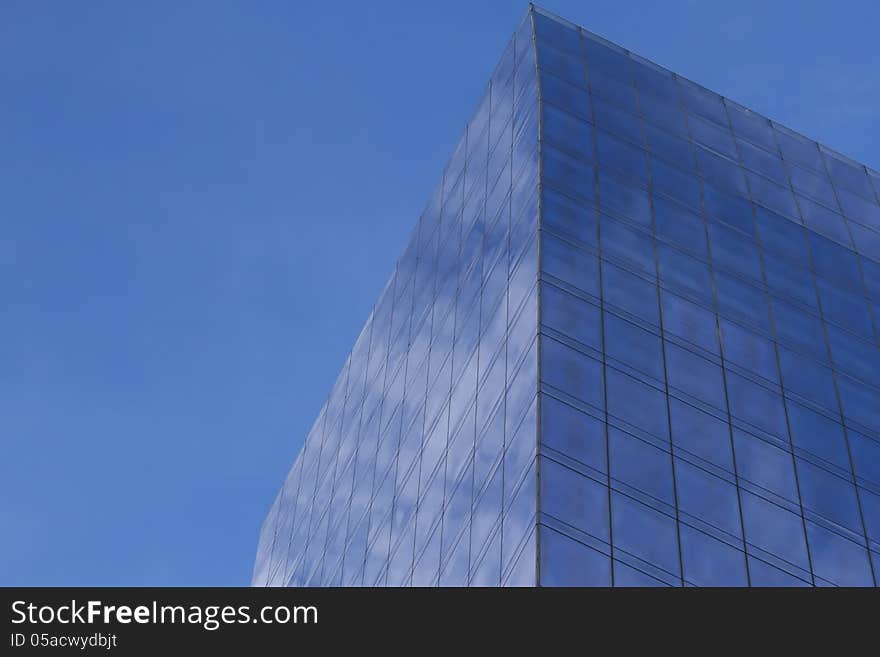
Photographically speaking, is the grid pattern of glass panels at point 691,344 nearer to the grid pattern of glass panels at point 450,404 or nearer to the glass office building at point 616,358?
the glass office building at point 616,358

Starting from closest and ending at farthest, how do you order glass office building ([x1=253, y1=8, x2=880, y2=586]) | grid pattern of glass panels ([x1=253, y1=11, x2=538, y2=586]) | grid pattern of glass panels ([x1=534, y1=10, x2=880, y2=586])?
grid pattern of glass panels ([x1=534, y1=10, x2=880, y2=586]) → glass office building ([x1=253, y1=8, x2=880, y2=586]) → grid pattern of glass panels ([x1=253, y1=11, x2=538, y2=586])

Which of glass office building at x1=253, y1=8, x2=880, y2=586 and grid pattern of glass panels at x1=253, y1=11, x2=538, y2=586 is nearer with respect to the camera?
glass office building at x1=253, y1=8, x2=880, y2=586

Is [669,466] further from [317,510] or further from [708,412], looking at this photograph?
[317,510]

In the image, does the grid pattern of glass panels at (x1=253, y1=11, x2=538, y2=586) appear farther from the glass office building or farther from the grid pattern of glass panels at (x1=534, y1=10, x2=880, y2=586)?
the grid pattern of glass panels at (x1=534, y1=10, x2=880, y2=586)

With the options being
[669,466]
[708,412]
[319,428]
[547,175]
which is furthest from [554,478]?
[319,428]

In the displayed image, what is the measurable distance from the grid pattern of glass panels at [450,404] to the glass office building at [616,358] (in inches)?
5.2

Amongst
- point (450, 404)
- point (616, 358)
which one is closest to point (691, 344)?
point (616, 358)

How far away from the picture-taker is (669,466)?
3966cm

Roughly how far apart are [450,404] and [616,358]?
751 cm

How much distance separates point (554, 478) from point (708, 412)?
7.35 metres

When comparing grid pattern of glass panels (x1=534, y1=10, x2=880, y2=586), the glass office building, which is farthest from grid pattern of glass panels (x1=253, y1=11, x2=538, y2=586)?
grid pattern of glass panels (x1=534, y1=10, x2=880, y2=586)

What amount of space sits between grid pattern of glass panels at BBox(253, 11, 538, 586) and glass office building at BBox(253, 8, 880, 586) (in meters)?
0.13

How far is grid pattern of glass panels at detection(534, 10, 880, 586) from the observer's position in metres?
37.9
